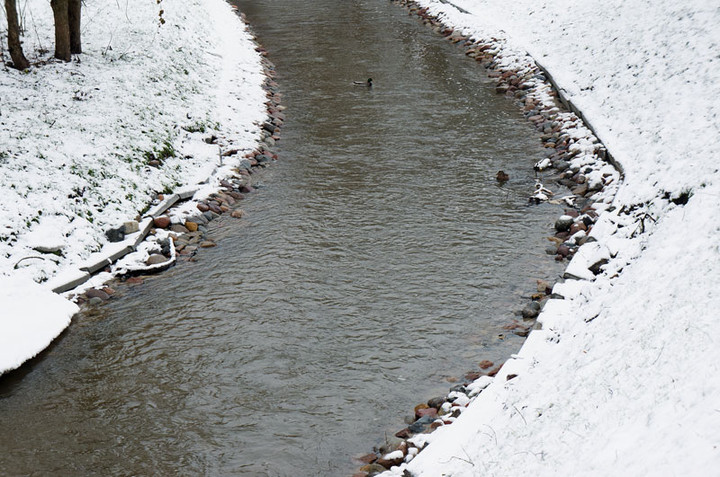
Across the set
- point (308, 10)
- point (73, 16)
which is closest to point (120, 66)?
point (73, 16)

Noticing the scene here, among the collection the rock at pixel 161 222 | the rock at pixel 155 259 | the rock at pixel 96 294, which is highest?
the rock at pixel 161 222

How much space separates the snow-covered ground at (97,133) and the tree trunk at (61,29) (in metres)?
0.33

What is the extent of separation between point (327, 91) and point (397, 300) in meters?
10.4

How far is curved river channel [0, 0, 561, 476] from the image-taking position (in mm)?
6652

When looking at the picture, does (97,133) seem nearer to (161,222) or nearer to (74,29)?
(161,222)

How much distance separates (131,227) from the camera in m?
10.6

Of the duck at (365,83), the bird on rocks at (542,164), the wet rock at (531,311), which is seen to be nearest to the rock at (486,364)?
the wet rock at (531,311)

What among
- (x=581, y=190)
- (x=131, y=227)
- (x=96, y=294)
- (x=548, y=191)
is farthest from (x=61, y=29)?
(x=581, y=190)

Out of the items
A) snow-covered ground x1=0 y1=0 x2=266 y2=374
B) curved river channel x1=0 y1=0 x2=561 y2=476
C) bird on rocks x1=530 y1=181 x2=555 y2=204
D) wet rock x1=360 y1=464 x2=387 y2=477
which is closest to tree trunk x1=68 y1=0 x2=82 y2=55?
snow-covered ground x1=0 y1=0 x2=266 y2=374

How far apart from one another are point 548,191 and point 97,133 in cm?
794

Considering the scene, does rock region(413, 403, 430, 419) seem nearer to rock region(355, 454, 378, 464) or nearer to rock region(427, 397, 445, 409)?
rock region(427, 397, 445, 409)

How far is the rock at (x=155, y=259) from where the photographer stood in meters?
10.1

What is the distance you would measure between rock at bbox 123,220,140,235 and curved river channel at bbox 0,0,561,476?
3.89 feet

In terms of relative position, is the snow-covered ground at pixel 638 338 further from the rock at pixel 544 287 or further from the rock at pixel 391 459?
the rock at pixel 544 287
